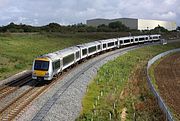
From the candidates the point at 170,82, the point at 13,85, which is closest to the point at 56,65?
the point at 13,85

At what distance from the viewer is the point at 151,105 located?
96.1 feet

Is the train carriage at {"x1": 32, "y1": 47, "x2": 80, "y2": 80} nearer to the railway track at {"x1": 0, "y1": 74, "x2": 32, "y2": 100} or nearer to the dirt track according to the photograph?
the railway track at {"x1": 0, "y1": 74, "x2": 32, "y2": 100}

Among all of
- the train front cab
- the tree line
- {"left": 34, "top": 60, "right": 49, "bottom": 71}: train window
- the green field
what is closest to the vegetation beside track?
the train front cab

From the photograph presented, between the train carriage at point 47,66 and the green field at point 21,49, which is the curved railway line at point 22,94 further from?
the green field at point 21,49

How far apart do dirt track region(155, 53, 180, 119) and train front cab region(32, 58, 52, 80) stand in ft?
40.2

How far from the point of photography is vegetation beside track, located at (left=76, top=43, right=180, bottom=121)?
2540 centimetres

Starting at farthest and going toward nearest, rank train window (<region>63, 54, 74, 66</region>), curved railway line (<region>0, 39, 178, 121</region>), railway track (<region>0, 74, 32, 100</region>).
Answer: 1. train window (<region>63, 54, 74, 66</region>)
2. railway track (<region>0, 74, 32, 100</region>)
3. curved railway line (<region>0, 39, 178, 121</region>)

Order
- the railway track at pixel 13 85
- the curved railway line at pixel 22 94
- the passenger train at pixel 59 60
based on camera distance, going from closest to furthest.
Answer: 1. the curved railway line at pixel 22 94
2. the railway track at pixel 13 85
3. the passenger train at pixel 59 60

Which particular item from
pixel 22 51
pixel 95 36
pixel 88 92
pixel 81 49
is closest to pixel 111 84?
pixel 88 92

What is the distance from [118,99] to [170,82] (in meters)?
16.1

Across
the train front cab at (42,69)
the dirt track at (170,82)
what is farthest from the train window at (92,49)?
the train front cab at (42,69)

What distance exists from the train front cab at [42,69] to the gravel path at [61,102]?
1.45m

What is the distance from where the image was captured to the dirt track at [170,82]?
32.3 m

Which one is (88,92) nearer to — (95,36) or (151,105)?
(151,105)
